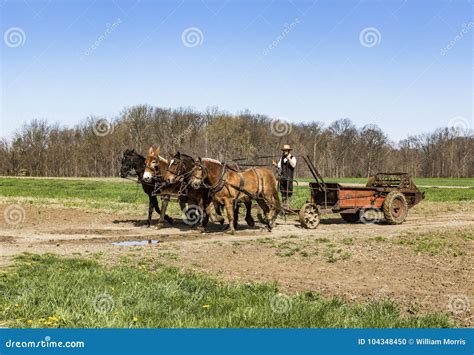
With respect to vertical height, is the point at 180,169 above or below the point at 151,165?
below

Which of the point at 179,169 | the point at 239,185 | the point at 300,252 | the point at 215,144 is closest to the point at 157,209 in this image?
the point at 179,169

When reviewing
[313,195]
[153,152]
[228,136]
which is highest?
[228,136]

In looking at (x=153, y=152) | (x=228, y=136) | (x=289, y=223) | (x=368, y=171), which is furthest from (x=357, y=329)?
(x=368, y=171)

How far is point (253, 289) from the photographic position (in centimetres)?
792

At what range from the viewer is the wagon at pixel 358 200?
1703cm

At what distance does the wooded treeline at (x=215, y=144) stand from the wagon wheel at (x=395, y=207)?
2181 inches

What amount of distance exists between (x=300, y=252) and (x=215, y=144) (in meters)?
65.9

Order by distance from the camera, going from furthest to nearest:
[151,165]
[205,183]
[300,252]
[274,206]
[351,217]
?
[351,217] → [274,206] → [151,165] → [205,183] → [300,252]

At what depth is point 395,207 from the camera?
1817 cm

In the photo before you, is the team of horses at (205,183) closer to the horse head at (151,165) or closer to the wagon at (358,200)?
the horse head at (151,165)

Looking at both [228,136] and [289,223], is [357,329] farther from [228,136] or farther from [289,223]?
[228,136]

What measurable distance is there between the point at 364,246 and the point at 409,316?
604 cm

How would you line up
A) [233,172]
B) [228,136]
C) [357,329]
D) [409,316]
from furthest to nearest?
[228,136] → [233,172] → [409,316] → [357,329]

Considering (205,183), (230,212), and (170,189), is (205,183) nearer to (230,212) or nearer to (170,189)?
(230,212)
